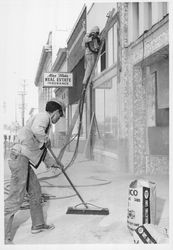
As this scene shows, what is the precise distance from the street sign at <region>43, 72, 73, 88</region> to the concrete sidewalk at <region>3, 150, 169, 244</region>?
104cm

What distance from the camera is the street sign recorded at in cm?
409

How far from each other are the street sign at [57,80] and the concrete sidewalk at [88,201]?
1.04 meters

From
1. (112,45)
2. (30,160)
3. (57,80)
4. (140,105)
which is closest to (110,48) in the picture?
(112,45)

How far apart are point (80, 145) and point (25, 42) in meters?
1.95

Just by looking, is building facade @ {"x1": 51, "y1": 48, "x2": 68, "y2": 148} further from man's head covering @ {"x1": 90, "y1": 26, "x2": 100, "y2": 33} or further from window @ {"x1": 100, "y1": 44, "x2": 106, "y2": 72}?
window @ {"x1": 100, "y1": 44, "x2": 106, "y2": 72}

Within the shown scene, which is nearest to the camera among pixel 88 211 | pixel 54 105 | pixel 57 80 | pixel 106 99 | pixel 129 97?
pixel 54 105

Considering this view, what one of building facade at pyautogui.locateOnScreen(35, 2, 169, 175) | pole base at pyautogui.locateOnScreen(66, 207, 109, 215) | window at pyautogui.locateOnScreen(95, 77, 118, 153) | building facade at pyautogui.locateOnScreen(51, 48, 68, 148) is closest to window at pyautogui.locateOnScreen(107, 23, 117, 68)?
building facade at pyautogui.locateOnScreen(35, 2, 169, 175)

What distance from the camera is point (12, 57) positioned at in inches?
143

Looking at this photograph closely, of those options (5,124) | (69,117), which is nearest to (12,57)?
(5,124)

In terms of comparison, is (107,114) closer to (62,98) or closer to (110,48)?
(110,48)

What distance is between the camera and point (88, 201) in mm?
4340

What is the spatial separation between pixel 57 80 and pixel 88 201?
1.74 m

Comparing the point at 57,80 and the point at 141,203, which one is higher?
the point at 57,80

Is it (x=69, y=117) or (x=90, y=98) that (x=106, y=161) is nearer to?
(x=90, y=98)
